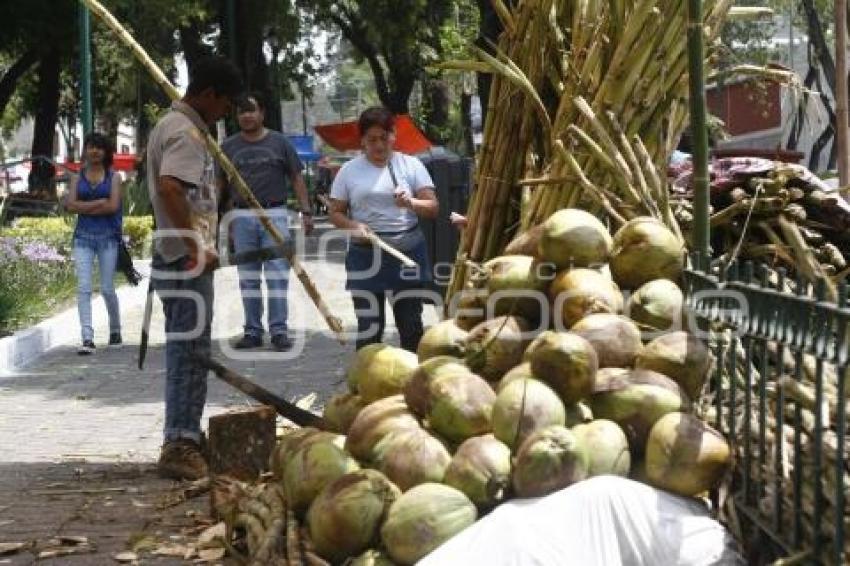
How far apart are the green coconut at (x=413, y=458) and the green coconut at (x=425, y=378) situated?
0.12m

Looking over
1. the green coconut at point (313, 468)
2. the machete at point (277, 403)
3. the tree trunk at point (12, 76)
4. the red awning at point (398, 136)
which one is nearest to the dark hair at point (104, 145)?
the red awning at point (398, 136)

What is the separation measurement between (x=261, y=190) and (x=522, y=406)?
7.78m

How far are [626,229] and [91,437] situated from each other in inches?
181

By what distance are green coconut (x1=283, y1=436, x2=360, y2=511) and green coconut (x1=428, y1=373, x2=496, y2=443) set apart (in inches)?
14.1

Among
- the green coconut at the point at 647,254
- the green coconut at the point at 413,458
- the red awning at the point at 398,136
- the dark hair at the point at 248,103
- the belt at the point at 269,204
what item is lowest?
the green coconut at the point at 413,458

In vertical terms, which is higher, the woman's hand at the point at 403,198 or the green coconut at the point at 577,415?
the woman's hand at the point at 403,198

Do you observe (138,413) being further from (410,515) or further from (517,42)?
(410,515)

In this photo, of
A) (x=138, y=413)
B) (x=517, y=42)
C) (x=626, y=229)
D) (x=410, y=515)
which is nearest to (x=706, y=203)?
(x=626, y=229)

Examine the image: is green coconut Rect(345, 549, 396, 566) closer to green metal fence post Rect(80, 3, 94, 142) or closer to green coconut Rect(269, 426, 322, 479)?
green coconut Rect(269, 426, 322, 479)

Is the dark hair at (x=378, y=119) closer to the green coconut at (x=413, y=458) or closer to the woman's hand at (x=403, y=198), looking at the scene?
the woman's hand at (x=403, y=198)

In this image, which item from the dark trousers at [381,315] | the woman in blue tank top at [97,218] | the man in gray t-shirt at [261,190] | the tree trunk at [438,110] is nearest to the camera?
the dark trousers at [381,315]

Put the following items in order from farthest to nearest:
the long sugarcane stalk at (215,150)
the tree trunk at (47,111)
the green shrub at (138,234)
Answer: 1. the tree trunk at (47,111)
2. the green shrub at (138,234)
3. the long sugarcane stalk at (215,150)

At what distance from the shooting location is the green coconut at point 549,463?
4086mm

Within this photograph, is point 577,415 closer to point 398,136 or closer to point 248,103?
point 248,103
